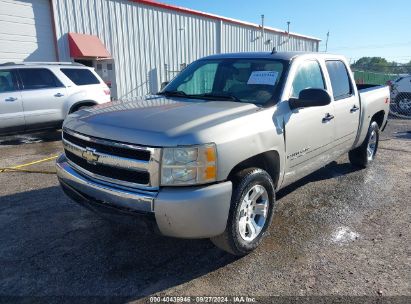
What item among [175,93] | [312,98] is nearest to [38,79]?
[175,93]

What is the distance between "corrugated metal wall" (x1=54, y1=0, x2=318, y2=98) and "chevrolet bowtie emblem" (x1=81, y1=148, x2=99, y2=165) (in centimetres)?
1170

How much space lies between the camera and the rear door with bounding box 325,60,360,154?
15.5ft

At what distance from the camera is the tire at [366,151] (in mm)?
6114

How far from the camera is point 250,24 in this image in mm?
22703

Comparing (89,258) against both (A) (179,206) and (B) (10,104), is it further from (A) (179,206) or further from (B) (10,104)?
(B) (10,104)

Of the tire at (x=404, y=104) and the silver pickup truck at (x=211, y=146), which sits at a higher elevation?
the silver pickup truck at (x=211, y=146)

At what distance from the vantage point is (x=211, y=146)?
9.12 feet

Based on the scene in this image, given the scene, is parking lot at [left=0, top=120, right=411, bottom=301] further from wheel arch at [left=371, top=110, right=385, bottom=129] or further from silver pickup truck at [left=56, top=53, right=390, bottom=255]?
wheel arch at [left=371, top=110, right=385, bottom=129]

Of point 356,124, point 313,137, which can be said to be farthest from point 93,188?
point 356,124

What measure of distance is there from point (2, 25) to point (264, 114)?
12.0m

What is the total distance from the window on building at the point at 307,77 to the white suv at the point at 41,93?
6.34m

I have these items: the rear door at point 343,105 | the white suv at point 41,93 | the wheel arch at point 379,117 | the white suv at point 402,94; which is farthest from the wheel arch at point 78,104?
the white suv at point 402,94

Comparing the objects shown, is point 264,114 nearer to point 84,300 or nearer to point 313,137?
point 313,137

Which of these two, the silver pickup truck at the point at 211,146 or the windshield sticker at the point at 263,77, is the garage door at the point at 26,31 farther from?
the windshield sticker at the point at 263,77
